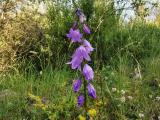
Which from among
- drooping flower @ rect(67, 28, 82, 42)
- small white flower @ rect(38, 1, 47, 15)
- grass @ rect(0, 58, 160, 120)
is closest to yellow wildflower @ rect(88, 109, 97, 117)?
grass @ rect(0, 58, 160, 120)

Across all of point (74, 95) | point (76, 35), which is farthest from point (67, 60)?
point (76, 35)

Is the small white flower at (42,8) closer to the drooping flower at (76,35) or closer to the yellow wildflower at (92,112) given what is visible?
the yellow wildflower at (92,112)

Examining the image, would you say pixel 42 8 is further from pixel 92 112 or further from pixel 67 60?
pixel 92 112

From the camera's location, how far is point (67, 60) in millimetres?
6387

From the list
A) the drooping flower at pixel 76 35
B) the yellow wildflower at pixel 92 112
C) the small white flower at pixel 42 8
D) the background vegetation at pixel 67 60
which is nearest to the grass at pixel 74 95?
the background vegetation at pixel 67 60

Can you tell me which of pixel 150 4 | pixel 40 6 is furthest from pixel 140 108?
pixel 150 4

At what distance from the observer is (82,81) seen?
3.25 m

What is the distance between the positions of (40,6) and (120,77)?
2647mm

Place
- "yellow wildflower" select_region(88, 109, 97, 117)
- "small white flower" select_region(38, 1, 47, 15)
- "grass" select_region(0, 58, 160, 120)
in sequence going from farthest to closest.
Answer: "small white flower" select_region(38, 1, 47, 15) → "grass" select_region(0, 58, 160, 120) → "yellow wildflower" select_region(88, 109, 97, 117)

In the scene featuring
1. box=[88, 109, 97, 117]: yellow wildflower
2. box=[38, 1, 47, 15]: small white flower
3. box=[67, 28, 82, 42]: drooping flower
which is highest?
box=[38, 1, 47, 15]: small white flower

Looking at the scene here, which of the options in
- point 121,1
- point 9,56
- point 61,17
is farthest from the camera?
point 121,1

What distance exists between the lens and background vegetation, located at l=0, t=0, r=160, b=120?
4.56 m

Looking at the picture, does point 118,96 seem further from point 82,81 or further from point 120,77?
point 82,81

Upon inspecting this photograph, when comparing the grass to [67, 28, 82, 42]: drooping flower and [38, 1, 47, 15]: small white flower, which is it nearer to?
[67, 28, 82, 42]: drooping flower
